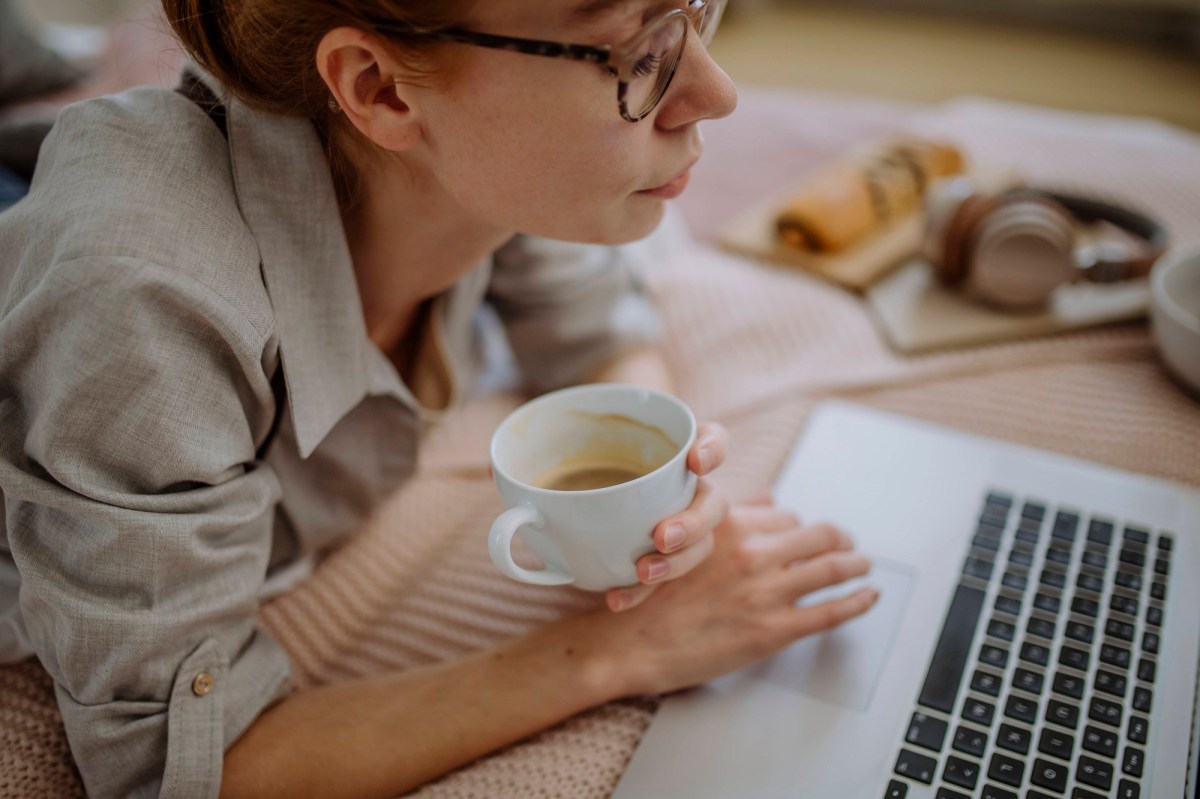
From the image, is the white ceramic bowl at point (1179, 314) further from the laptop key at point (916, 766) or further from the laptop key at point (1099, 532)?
the laptop key at point (916, 766)

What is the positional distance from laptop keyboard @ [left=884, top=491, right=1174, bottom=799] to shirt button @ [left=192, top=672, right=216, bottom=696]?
45 centimetres

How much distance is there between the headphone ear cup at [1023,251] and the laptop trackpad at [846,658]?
45 centimetres

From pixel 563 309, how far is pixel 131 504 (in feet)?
1.74

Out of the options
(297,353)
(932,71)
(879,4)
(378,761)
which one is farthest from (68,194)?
(879,4)

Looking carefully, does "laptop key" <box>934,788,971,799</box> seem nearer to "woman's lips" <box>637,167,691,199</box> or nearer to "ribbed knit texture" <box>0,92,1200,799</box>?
"ribbed knit texture" <box>0,92,1200,799</box>

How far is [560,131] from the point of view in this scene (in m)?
0.63

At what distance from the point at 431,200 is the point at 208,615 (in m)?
0.36

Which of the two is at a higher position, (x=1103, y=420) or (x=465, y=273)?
(x=465, y=273)

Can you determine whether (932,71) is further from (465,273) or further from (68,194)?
(68,194)

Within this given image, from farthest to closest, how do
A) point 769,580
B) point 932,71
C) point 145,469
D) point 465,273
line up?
point 932,71, point 465,273, point 769,580, point 145,469

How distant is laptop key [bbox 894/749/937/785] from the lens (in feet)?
1.97

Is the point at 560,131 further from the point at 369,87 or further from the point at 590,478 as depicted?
the point at 590,478

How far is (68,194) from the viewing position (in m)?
0.60

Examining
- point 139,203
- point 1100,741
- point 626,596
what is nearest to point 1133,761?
point 1100,741
